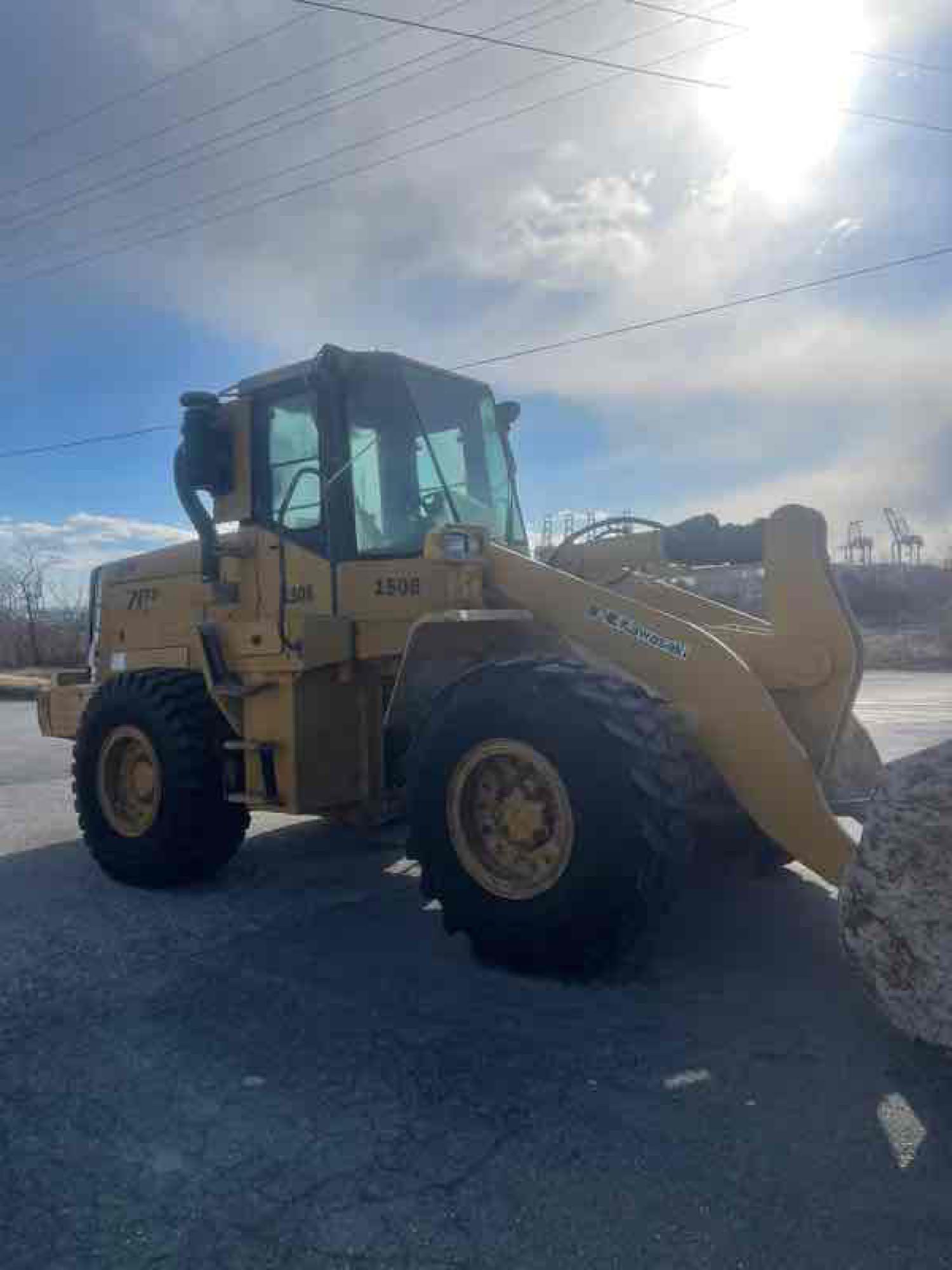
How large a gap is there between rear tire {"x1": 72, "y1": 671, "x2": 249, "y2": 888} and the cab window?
122 cm

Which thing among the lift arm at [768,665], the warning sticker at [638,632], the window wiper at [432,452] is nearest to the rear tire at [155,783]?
the window wiper at [432,452]

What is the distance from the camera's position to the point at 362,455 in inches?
203

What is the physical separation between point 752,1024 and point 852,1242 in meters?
1.16

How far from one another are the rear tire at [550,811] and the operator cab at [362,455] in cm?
145

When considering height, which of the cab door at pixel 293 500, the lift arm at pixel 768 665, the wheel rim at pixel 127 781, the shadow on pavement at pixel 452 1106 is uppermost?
the cab door at pixel 293 500

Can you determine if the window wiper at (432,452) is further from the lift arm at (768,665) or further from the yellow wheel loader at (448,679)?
the lift arm at (768,665)

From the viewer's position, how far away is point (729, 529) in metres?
5.36

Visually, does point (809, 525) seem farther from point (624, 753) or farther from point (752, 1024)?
point (752, 1024)

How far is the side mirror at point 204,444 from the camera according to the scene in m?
5.36

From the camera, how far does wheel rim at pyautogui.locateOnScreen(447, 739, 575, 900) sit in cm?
373

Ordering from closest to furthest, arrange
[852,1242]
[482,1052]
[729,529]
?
[852,1242], [482,1052], [729,529]

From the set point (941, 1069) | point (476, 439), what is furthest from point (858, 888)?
point (476, 439)

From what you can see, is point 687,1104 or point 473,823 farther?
point 473,823

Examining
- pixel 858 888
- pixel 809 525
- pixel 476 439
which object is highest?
pixel 476 439
